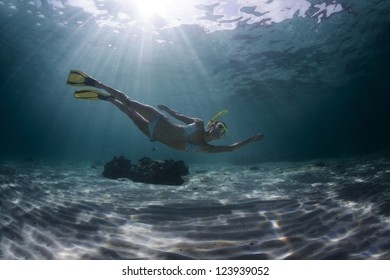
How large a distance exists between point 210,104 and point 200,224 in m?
42.7

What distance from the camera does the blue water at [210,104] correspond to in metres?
4.93

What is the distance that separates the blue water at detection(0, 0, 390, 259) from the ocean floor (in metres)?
0.04

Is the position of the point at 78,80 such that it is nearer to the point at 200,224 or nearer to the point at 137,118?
the point at 137,118

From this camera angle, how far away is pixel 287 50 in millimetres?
24297

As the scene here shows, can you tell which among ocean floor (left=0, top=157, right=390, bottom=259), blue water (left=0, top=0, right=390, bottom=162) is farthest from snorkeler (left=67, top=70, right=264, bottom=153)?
blue water (left=0, top=0, right=390, bottom=162)

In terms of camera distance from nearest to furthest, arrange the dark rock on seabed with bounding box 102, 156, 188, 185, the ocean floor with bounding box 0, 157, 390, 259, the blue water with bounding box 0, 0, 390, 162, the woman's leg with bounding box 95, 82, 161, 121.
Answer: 1. the ocean floor with bounding box 0, 157, 390, 259
2. the woman's leg with bounding box 95, 82, 161, 121
3. the dark rock on seabed with bounding box 102, 156, 188, 185
4. the blue water with bounding box 0, 0, 390, 162

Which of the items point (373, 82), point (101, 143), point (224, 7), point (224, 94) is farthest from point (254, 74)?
point (101, 143)

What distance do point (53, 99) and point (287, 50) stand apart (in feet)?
156

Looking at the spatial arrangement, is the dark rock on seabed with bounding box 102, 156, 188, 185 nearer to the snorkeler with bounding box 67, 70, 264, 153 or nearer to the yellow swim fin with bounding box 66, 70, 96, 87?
the snorkeler with bounding box 67, 70, 264, 153

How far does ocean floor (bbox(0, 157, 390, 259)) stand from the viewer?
439 centimetres

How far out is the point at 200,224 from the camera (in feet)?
19.6

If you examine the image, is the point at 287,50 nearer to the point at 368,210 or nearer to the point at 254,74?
the point at 254,74

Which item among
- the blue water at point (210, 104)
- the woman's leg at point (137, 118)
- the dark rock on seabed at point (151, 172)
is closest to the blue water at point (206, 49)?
the blue water at point (210, 104)

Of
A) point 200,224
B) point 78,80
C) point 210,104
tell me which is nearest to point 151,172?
point 78,80
